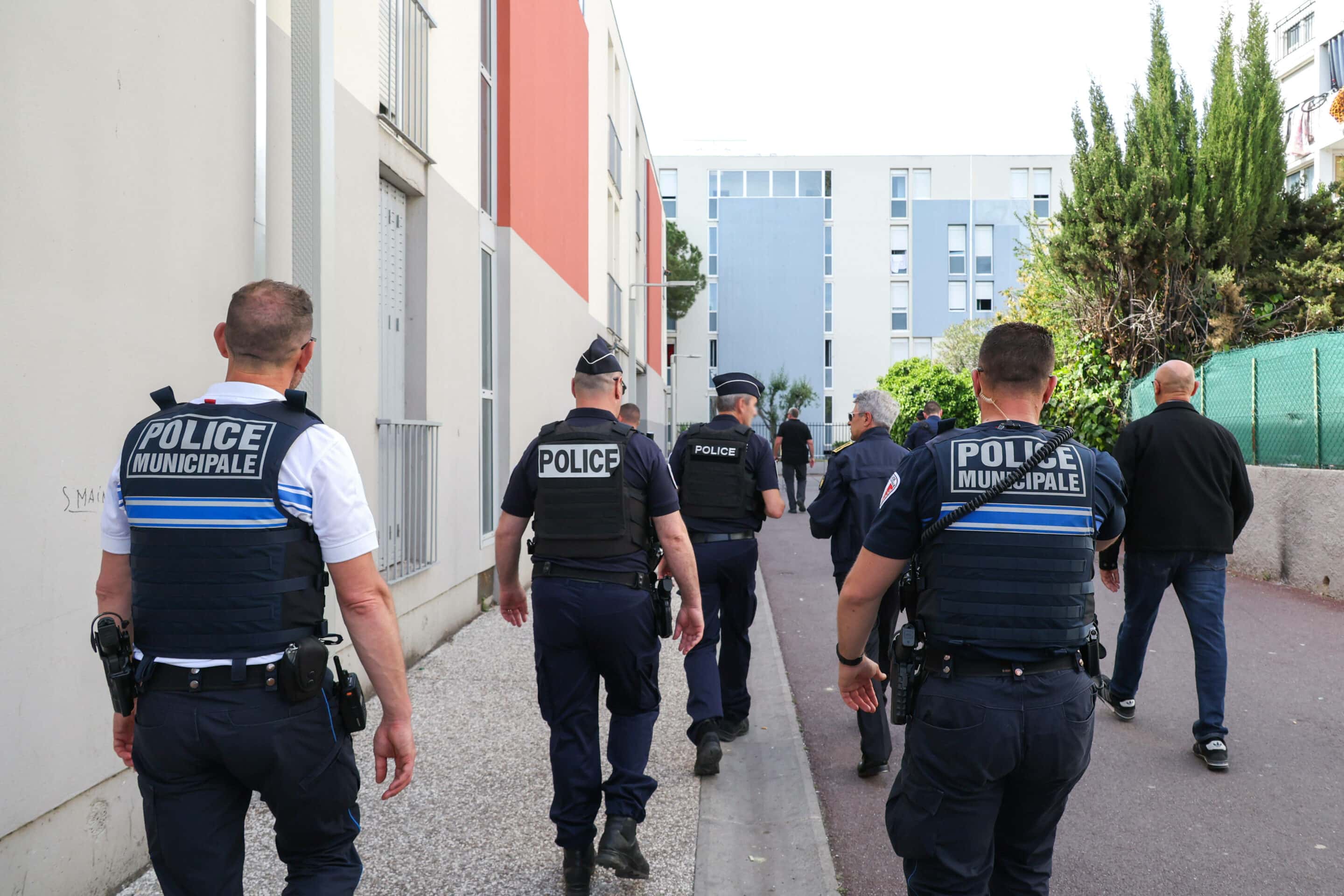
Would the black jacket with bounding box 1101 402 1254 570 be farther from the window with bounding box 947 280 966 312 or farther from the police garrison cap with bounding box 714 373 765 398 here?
the window with bounding box 947 280 966 312

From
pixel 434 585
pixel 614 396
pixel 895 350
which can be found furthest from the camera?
pixel 895 350

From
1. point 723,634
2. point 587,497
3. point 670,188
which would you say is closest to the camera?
point 587,497

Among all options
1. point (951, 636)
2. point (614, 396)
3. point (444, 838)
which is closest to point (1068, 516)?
point (951, 636)

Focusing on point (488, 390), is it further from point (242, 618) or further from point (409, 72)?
point (242, 618)

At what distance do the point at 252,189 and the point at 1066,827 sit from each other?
4.76m

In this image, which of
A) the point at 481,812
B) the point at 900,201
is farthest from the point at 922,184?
the point at 481,812

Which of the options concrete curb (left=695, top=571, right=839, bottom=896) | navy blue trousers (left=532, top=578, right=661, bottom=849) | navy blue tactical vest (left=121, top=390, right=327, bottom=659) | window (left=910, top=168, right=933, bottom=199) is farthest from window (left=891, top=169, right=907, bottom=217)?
navy blue tactical vest (left=121, top=390, right=327, bottom=659)

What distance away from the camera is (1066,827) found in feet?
14.4

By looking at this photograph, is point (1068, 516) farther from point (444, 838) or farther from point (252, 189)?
point (252, 189)

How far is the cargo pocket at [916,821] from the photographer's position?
261cm

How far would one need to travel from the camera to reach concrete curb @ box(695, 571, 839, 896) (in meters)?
3.88

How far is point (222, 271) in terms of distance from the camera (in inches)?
177

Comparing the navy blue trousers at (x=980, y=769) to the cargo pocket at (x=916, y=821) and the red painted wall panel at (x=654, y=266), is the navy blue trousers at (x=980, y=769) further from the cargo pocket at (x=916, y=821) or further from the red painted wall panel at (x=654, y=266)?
the red painted wall panel at (x=654, y=266)

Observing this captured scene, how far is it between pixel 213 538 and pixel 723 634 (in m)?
3.71
